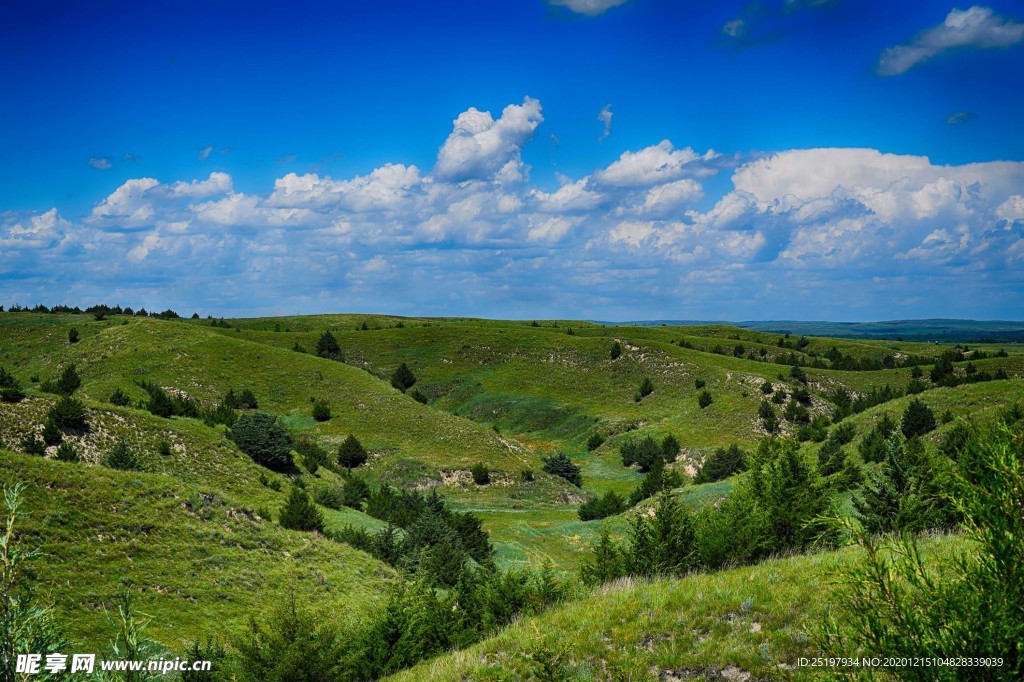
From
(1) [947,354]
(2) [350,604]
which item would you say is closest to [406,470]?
(2) [350,604]

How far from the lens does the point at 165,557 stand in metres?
17.9

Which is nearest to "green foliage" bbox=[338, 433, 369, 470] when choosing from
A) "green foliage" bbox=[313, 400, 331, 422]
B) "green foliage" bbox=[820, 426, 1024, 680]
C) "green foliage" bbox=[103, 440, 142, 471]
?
"green foliage" bbox=[313, 400, 331, 422]

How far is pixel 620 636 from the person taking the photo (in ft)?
32.5

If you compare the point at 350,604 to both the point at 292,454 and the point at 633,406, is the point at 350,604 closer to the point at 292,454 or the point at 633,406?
the point at 292,454

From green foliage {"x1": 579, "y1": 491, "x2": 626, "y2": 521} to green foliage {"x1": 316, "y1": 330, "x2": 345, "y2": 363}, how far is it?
5497 cm

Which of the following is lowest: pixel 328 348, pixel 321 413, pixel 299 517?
pixel 321 413

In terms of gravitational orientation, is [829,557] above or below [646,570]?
above

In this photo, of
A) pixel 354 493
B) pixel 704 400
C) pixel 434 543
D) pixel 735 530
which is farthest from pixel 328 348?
pixel 735 530

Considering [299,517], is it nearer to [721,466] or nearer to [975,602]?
[975,602]

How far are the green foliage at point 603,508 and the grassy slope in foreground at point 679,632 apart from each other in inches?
954

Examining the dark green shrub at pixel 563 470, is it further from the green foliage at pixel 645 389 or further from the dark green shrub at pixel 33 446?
the dark green shrub at pixel 33 446

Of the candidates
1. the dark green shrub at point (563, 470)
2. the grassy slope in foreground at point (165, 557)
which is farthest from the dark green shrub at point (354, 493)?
the dark green shrub at point (563, 470)

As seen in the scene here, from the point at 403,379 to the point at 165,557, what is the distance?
61.0 m

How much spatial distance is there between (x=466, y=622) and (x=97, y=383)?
172 ft
